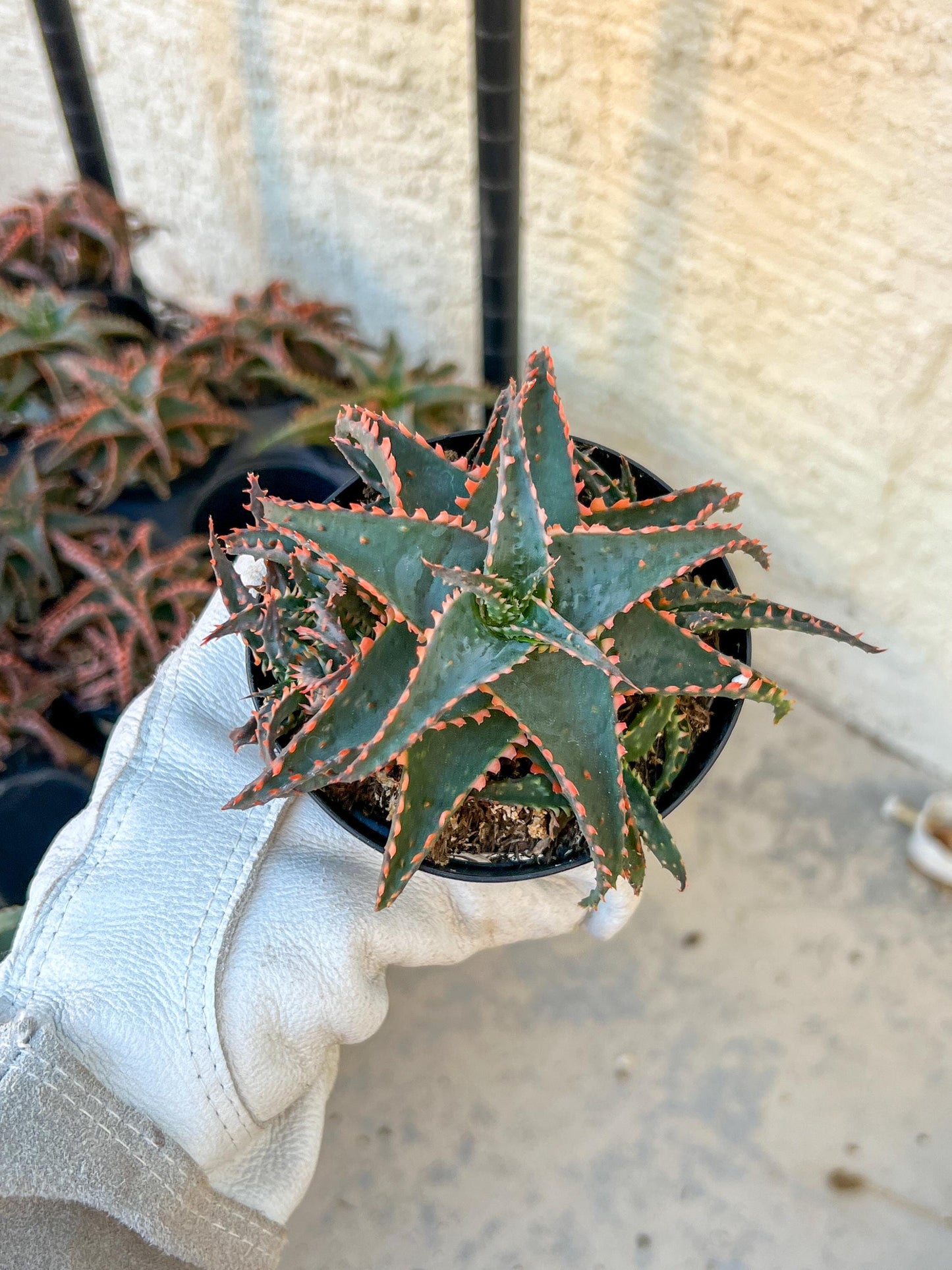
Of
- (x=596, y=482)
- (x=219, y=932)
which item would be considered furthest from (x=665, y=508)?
(x=219, y=932)

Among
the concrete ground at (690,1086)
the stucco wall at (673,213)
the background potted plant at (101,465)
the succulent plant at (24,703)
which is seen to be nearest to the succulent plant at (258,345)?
the background potted plant at (101,465)

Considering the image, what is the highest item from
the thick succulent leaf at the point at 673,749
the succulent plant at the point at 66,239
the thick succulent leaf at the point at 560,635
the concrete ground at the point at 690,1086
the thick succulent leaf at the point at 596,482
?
the succulent plant at the point at 66,239

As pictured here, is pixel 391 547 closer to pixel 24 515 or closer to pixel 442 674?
pixel 442 674

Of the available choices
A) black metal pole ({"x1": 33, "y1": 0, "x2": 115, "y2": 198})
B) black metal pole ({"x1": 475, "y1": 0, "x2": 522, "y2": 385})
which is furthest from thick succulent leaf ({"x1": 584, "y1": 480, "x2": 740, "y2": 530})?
black metal pole ({"x1": 33, "y1": 0, "x2": 115, "y2": 198})

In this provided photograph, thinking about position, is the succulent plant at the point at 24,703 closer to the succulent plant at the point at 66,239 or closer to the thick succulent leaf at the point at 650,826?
the succulent plant at the point at 66,239

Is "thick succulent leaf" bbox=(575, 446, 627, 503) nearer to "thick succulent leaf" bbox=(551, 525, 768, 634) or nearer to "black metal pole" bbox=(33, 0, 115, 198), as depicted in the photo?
"thick succulent leaf" bbox=(551, 525, 768, 634)
